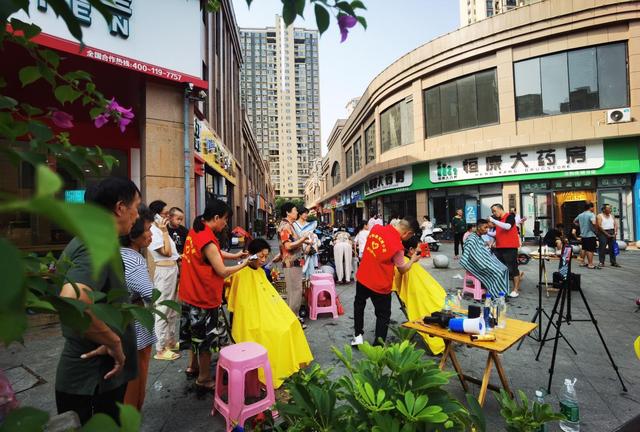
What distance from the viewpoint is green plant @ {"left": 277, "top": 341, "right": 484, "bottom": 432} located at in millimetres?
1402

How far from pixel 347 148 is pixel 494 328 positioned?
2964cm

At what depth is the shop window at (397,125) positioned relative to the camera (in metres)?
18.5

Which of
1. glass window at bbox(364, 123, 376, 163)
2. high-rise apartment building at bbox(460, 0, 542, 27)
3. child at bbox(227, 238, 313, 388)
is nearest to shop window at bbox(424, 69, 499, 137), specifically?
glass window at bbox(364, 123, 376, 163)

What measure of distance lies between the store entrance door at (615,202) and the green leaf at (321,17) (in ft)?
54.9

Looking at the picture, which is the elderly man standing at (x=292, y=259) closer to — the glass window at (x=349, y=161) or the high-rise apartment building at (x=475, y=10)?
the glass window at (x=349, y=161)

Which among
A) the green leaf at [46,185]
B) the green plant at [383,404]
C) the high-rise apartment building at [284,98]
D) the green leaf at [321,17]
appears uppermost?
the high-rise apartment building at [284,98]

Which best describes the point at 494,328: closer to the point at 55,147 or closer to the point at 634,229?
the point at 55,147

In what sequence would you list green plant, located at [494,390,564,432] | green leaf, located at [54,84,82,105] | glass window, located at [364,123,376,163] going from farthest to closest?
Result: glass window, located at [364,123,376,163]
green plant, located at [494,390,564,432]
green leaf, located at [54,84,82,105]

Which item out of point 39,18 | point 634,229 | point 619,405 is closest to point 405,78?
point 634,229

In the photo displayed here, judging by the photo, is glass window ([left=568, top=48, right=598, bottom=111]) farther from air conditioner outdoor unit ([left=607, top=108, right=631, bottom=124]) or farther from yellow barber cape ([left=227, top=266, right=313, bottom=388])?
yellow barber cape ([left=227, top=266, right=313, bottom=388])

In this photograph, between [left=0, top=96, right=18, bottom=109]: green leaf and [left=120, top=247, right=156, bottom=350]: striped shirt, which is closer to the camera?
[left=0, top=96, right=18, bottom=109]: green leaf

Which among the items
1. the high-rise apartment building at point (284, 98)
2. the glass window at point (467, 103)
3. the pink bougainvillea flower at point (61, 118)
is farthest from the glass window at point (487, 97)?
the high-rise apartment building at point (284, 98)

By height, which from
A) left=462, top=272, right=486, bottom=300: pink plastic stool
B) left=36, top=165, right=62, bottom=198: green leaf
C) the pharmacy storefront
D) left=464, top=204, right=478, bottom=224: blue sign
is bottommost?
left=462, top=272, right=486, bottom=300: pink plastic stool

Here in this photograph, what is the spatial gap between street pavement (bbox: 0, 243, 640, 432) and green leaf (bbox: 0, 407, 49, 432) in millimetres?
2534
